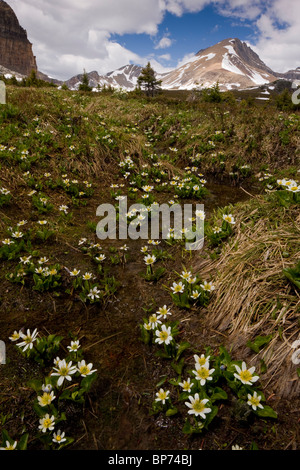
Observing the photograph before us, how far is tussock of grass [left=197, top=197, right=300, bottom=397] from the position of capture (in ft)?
6.71

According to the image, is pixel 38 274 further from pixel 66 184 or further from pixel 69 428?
pixel 66 184

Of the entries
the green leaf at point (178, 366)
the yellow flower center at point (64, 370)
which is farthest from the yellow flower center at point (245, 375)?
the yellow flower center at point (64, 370)

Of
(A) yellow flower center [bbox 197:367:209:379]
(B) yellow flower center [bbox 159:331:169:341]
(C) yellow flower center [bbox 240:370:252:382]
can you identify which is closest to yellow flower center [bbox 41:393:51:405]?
(B) yellow flower center [bbox 159:331:169:341]

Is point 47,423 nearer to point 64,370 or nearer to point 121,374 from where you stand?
point 64,370

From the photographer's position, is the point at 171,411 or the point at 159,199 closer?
the point at 171,411

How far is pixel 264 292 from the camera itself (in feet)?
7.93

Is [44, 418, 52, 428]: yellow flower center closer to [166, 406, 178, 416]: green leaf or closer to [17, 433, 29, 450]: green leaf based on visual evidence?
[17, 433, 29, 450]: green leaf

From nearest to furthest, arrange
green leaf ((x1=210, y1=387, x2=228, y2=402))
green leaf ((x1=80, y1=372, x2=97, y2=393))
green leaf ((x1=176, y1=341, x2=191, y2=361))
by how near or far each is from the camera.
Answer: green leaf ((x1=210, y1=387, x2=228, y2=402)) < green leaf ((x1=80, y1=372, x2=97, y2=393)) < green leaf ((x1=176, y1=341, x2=191, y2=361))

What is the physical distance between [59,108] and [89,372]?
311 inches

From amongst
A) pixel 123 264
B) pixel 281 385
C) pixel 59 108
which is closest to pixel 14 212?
pixel 123 264

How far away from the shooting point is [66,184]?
17.1 ft

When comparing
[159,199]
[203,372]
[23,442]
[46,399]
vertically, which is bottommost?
[23,442]

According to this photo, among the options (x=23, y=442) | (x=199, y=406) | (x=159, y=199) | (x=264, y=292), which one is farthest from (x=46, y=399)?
(x=159, y=199)

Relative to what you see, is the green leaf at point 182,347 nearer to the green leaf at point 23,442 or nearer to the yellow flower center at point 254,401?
the yellow flower center at point 254,401
